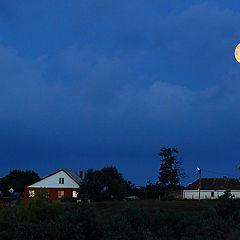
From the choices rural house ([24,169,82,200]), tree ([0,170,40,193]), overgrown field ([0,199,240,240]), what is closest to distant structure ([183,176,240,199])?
rural house ([24,169,82,200])

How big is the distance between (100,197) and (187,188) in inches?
881

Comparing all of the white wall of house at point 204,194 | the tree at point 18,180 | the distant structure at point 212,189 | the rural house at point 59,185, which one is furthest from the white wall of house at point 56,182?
the tree at point 18,180

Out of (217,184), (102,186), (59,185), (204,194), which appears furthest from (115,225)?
(217,184)

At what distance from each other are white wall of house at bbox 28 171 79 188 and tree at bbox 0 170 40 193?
32.0 meters

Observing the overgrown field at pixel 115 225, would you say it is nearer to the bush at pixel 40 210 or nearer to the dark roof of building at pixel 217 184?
the bush at pixel 40 210

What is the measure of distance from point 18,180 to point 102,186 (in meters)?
52.7

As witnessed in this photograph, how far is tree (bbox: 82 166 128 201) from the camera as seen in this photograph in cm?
5697

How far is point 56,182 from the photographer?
6619 cm

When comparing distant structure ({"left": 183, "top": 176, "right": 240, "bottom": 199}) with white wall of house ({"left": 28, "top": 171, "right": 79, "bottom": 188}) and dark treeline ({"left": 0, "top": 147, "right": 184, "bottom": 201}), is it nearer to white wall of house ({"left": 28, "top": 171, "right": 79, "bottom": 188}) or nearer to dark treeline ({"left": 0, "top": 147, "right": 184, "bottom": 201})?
dark treeline ({"left": 0, "top": 147, "right": 184, "bottom": 201})

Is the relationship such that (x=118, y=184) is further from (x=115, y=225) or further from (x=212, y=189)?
(x=115, y=225)

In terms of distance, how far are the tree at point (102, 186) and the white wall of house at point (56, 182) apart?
8458mm

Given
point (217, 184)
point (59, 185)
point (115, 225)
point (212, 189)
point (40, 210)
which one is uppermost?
point (115, 225)

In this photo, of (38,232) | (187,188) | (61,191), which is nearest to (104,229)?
(38,232)

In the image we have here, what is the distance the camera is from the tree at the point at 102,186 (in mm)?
56969
